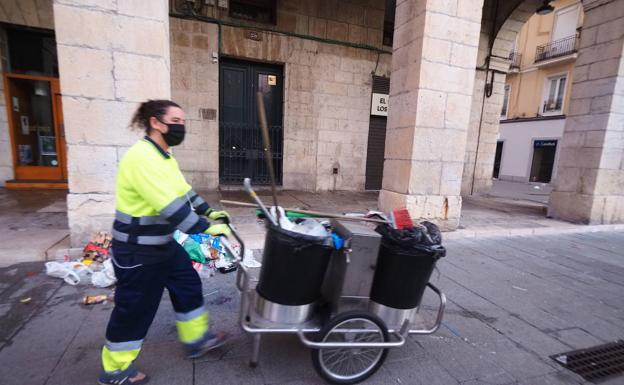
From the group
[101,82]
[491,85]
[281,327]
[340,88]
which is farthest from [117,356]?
[491,85]

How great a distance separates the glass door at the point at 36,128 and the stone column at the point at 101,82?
559 cm

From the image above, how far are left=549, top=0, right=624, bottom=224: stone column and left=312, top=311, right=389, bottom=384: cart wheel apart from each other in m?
7.65

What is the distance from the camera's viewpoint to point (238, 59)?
8.53 metres

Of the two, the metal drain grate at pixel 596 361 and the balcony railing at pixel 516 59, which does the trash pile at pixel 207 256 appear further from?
the balcony railing at pixel 516 59

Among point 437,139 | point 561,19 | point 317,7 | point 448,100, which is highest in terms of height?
point 561,19

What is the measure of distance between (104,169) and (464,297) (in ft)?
15.2

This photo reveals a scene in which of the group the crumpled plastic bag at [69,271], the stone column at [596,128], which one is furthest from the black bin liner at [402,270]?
the stone column at [596,128]

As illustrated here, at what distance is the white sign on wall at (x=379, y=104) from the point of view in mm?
10000

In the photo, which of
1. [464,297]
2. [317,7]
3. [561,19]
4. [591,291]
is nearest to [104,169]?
[464,297]

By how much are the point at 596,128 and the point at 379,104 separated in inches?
212

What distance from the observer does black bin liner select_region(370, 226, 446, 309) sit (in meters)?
2.22

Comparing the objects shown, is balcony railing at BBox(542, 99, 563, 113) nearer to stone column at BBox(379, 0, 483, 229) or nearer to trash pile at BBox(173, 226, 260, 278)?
stone column at BBox(379, 0, 483, 229)

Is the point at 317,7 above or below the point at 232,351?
above

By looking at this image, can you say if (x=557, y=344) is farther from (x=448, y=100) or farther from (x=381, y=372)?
(x=448, y=100)
